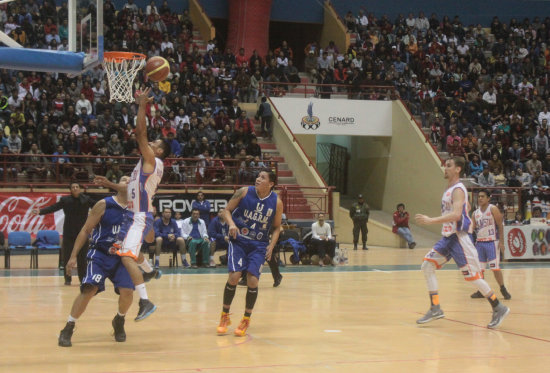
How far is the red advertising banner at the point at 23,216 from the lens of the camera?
20578 mm

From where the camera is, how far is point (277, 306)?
452 inches

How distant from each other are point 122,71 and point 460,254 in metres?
8.71

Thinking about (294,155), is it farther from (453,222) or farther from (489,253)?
(453,222)

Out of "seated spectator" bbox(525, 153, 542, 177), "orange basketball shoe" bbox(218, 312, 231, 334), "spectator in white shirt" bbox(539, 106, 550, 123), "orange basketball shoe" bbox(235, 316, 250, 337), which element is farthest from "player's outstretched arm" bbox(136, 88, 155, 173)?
"spectator in white shirt" bbox(539, 106, 550, 123)

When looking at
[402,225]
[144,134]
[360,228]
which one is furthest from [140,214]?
[402,225]

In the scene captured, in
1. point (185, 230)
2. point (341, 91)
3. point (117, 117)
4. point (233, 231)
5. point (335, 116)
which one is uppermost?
point (341, 91)

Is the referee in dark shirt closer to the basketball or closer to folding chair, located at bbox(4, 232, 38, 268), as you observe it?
the basketball

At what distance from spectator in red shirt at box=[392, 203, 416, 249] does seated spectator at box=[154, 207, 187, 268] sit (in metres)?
8.81

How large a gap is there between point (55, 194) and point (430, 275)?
13830 mm

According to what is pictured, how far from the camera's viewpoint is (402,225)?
83.0ft

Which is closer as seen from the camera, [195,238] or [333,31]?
[195,238]

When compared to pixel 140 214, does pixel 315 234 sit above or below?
below

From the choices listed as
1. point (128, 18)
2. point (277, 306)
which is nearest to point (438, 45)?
point (128, 18)

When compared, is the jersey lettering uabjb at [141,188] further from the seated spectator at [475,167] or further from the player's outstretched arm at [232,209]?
the seated spectator at [475,167]
